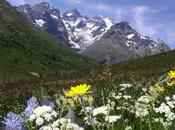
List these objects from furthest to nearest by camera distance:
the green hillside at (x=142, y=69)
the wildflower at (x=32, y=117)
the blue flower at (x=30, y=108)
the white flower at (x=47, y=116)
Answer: the green hillside at (x=142, y=69) → the white flower at (x=47, y=116) → the wildflower at (x=32, y=117) → the blue flower at (x=30, y=108)

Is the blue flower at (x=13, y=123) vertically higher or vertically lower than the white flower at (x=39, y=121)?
lower

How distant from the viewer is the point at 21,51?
19112cm

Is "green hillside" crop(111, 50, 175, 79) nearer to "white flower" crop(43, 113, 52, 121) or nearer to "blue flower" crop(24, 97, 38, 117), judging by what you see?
"white flower" crop(43, 113, 52, 121)

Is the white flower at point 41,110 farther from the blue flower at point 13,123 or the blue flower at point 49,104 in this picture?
the blue flower at point 13,123

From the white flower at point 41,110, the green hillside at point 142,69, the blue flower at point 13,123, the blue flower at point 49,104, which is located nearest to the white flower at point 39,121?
the white flower at point 41,110

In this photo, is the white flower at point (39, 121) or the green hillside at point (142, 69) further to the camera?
the green hillside at point (142, 69)

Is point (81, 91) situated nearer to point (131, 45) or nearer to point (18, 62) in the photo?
point (131, 45)

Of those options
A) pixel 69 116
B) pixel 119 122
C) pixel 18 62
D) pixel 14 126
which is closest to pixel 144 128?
pixel 119 122

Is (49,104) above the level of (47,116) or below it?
above

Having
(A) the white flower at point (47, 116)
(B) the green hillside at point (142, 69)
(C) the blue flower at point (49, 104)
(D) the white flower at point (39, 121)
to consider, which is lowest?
(D) the white flower at point (39, 121)

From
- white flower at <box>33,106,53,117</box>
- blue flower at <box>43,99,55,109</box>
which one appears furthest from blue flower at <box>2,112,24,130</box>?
blue flower at <box>43,99,55,109</box>

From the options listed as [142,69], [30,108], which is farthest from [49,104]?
[142,69]

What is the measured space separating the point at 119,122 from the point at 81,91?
2.04m

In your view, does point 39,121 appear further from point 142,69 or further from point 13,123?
point 142,69
